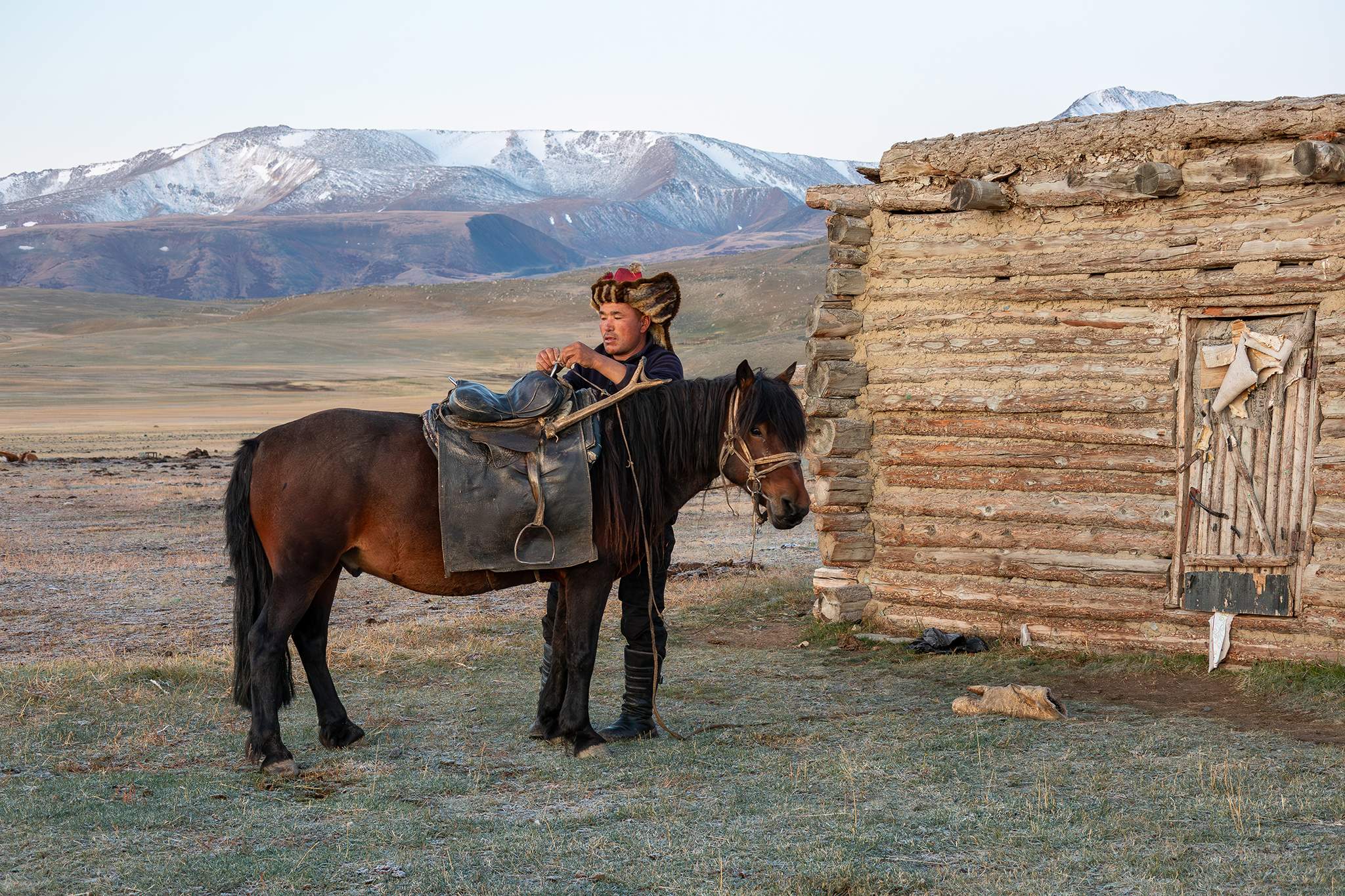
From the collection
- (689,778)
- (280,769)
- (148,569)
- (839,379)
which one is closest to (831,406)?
(839,379)

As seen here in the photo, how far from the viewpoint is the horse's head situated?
18.2 feet

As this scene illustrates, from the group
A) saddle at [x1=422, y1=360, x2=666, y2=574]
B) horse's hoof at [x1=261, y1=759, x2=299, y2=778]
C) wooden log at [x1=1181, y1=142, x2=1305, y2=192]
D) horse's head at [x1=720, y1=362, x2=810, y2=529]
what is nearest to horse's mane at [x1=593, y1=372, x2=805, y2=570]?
horse's head at [x1=720, y1=362, x2=810, y2=529]

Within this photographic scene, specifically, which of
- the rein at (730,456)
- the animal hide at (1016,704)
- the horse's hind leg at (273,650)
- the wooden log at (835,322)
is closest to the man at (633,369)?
the rein at (730,456)

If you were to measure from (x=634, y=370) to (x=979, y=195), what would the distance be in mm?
3354

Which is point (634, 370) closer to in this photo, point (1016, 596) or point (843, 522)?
point (843, 522)

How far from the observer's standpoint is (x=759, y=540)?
620 inches

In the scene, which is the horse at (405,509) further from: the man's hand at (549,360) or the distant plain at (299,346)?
the distant plain at (299,346)

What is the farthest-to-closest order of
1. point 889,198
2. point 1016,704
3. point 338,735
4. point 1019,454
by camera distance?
point 889,198 < point 1019,454 < point 1016,704 < point 338,735

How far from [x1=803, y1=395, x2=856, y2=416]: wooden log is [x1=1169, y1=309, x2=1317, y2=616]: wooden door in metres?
2.29

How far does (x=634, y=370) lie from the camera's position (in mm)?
5887

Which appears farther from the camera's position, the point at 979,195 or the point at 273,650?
the point at 979,195

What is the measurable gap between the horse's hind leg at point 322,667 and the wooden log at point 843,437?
13.5 ft

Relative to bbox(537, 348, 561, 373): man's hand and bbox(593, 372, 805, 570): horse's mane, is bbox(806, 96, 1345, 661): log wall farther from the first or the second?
bbox(537, 348, 561, 373): man's hand

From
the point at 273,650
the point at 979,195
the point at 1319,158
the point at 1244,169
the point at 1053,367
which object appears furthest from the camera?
the point at 1053,367
